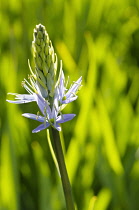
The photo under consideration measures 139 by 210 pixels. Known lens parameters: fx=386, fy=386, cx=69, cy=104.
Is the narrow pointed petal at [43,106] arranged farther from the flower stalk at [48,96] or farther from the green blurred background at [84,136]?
the green blurred background at [84,136]

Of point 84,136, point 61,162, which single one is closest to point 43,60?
point 61,162

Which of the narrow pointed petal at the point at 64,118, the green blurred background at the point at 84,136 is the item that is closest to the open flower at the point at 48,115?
the narrow pointed petal at the point at 64,118

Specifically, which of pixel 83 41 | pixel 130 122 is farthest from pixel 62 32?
pixel 130 122

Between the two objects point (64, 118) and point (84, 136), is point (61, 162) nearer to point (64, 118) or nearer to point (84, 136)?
point (64, 118)

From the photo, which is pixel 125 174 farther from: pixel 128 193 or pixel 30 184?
pixel 30 184

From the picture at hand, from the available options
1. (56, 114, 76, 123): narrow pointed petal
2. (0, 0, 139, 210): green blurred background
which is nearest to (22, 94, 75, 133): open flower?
(56, 114, 76, 123): narrow pointed petal

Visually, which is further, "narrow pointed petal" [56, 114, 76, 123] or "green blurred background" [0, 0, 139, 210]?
"green blurred background" [0, 0, 139, 210]

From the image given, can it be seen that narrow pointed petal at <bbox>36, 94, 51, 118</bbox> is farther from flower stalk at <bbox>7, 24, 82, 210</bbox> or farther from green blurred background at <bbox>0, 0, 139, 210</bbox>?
green blurred background at <bbox>0, 0, 139, 210</bbox>
